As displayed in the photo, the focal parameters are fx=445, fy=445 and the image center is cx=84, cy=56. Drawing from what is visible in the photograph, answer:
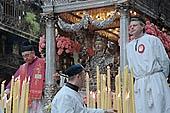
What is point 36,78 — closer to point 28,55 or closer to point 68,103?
point 28,55

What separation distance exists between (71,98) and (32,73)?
13.3 feet

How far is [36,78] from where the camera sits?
27.9ft

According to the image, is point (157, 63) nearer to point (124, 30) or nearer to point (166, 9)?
point (124, 30)

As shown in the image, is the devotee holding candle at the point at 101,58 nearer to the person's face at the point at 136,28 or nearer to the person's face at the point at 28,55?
the person's face at the point at 28,55

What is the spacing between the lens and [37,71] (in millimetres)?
8414

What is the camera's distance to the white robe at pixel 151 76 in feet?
17.6

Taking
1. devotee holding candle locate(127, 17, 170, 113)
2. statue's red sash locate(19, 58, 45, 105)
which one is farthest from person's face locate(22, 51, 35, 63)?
devotee holding candle locate(127, 17, 170, 113)

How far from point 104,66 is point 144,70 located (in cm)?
371

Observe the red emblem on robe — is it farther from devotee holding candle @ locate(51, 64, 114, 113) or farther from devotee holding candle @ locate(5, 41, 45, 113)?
devotee holding candle @ locate(5, 41, 45, 113)

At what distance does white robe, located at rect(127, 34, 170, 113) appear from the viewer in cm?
536

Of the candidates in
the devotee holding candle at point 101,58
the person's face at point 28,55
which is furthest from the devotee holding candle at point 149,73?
the devotee holding candle at point 101,58

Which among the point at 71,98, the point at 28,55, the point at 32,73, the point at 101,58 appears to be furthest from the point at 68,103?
the point at 101,58

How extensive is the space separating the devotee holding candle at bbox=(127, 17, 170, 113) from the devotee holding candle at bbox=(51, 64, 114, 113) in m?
1.16

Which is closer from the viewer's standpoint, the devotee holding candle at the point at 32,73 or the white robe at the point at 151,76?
the white robe at the point at 151,76
